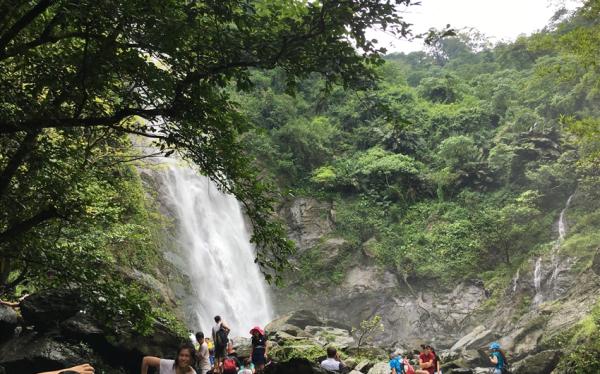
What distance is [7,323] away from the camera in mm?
7941

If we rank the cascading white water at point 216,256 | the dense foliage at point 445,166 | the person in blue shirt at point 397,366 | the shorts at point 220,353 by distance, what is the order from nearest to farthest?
the shorts at point 220,353 < the person in blue shirt at point 397,366 < the cascading white water at point 216,256 < the dense foliage at point 445,166

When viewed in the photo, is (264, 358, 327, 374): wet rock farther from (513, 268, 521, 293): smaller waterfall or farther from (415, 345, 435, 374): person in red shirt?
(513, 268, 521, 293): smaller waterfall

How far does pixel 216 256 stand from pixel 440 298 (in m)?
11.4

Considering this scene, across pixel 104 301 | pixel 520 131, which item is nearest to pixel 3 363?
pixel 104 301

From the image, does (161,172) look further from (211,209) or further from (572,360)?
(572,360)

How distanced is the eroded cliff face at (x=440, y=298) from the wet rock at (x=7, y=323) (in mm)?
12953

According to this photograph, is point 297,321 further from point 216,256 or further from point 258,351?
point 258,351

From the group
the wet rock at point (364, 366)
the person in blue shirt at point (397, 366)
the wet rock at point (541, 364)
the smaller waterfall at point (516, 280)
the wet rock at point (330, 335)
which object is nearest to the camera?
the person in blue shirt at point (397, 366)

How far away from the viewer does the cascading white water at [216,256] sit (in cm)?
2077

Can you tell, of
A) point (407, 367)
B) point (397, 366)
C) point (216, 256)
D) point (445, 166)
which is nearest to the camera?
point (397, 366)

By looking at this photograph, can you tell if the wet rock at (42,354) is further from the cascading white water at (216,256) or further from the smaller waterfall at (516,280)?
the smaller waterfall at (516,280)

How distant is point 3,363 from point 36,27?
5.08 m

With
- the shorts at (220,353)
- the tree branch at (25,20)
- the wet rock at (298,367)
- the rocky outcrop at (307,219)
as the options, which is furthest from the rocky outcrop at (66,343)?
the rocky outcrop at (307,219)

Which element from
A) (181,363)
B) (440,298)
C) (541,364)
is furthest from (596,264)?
(181,363)
